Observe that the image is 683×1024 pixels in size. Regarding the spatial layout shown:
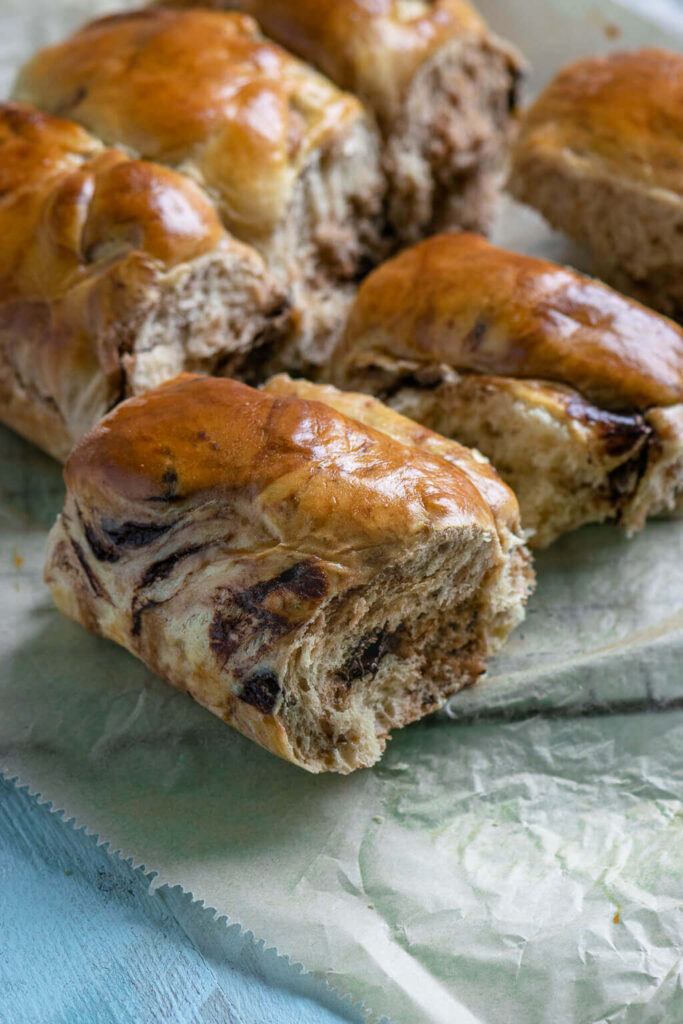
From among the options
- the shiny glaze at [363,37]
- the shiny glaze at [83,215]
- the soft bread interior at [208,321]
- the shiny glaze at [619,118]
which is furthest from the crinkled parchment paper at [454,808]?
the shiny glaze at [363,37]

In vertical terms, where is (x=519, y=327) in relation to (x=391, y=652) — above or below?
above

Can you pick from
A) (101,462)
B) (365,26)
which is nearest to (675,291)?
(365,26)

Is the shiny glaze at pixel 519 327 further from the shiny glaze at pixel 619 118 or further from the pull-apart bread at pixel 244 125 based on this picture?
the shiny glaze at pixel 619 118

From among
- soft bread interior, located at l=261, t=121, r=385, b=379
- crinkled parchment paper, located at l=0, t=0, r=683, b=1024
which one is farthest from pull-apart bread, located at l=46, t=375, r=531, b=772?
soft bread interior, located at l=261, t=121, r=385, b=379

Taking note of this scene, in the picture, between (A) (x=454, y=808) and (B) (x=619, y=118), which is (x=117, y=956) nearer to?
(A) (x=454, y=808)

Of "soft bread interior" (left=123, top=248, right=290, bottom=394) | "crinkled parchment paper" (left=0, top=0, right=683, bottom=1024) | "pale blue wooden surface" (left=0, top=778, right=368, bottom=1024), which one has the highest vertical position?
"soft bread interior" (left=123, top=248, right=290, bottom=394)

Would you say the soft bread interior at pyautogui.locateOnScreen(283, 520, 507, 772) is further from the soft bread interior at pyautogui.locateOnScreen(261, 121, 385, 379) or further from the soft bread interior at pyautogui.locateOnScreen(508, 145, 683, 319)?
the soft bread interior at pyautogui.locateOnScreen(508, 145, 683, 319)

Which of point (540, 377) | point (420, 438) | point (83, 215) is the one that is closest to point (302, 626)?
point (420, 438)

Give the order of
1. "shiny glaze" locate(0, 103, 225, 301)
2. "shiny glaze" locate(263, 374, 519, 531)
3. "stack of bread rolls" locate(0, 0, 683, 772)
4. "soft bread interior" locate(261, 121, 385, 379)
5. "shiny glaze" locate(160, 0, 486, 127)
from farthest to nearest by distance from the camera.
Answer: "shiny glaze" locate(160, 0, 486, 127) < "soft bread interior" locate(261, 121, 385, 379) < "shiny glaze" locate(0, 103, 225, 301) < "shiny glaze" locate(263, 374, 519, 531) < "stack of bread rolls" locate(0, 0, 683, 772)
